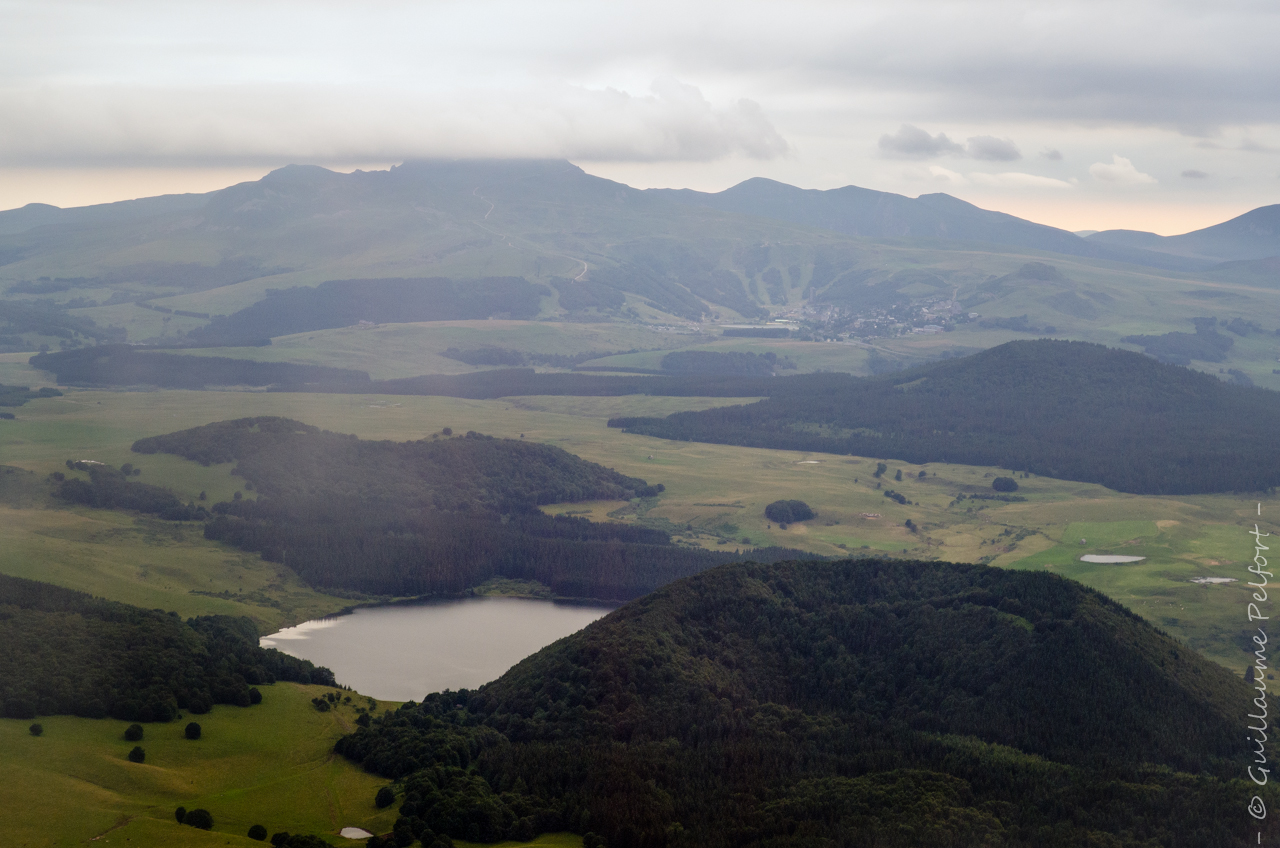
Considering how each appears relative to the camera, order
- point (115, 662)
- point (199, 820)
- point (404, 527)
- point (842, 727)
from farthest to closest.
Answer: point (404, 527) → point (115, 662) → point (842, 727) → point (199, 820)

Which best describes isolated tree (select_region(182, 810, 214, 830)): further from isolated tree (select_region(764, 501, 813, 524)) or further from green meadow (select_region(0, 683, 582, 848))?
isolated tree (select_region(764, 501, 813, 524))

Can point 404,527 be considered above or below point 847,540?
above

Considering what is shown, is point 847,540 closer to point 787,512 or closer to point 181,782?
point 787,512

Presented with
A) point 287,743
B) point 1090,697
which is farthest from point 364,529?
point 1090,697

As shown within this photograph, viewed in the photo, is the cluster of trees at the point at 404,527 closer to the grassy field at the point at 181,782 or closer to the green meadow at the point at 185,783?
the green meadow at the point at 185,783

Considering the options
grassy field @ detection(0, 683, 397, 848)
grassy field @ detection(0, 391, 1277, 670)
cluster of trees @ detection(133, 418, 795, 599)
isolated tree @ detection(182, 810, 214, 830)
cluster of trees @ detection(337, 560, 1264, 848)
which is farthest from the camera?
cluster of trees @ detection(133, 418, 795, 599)

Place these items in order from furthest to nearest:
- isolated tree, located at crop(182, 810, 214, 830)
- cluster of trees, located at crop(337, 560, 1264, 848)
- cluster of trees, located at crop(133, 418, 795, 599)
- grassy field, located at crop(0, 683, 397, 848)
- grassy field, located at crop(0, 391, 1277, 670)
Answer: cluster of trees, located at crop(133, 418, 795, 599) < grassy field, located at crop(0, 391, 1277, 670) < cluster of trees, located at crop(337, 560, 1264, 848) < isolated tree, located at crop(182, 810, 214, 830) < grassy field, located at crop(0, 683, 397, 848)

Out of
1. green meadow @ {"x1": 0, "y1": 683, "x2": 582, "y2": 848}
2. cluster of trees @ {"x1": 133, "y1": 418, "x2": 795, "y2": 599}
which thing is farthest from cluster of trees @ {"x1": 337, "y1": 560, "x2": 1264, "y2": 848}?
cluster of trees @ {"x1": 133, "y1": 418, "x2": 795, "y2": 599}

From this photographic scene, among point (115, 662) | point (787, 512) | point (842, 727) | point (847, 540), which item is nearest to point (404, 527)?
point (787, 512)
